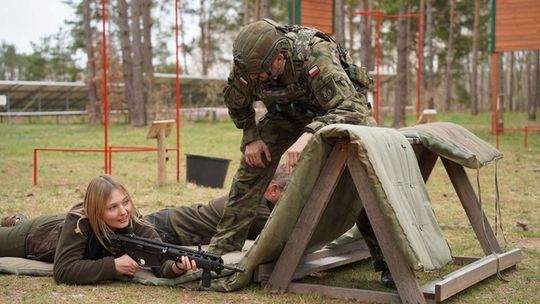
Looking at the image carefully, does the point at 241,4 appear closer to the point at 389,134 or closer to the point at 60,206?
the point at 60,206

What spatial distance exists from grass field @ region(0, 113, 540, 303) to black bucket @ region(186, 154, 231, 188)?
249 millimetres

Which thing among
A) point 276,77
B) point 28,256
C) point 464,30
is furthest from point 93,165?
point 464,30

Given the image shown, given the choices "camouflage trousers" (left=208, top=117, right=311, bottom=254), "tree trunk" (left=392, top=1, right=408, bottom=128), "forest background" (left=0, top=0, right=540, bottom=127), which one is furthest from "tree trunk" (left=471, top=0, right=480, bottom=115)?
"camouflage trousers" (left=208, top=117, right=311, bottom=254)

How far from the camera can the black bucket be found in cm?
1190

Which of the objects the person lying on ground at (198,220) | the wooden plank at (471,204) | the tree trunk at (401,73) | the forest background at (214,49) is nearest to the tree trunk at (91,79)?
the forest background at (214,49)

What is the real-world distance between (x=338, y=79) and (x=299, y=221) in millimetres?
918

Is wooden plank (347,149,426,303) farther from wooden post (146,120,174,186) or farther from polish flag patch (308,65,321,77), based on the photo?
wooden post (146,120,174,186)

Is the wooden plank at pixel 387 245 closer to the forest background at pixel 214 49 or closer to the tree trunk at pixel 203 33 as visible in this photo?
the forest background at pixel 214 49

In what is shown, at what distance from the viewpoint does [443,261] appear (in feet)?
15.3

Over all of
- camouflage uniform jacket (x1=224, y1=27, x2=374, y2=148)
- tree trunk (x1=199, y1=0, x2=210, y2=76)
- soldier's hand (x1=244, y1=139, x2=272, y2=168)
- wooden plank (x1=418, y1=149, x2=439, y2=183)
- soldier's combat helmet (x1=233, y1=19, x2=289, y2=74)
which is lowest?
wooden plank (x1=418, y1=149, x2=439, y2=183)

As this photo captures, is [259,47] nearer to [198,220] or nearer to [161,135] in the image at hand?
[198,220]

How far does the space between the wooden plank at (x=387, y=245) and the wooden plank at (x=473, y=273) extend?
0.49 ft

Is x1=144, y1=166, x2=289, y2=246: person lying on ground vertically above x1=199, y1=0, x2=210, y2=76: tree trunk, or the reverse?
x1=199, y1=0, x2=210, y2=76: tree trunk

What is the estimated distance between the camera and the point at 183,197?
35.3 feet
